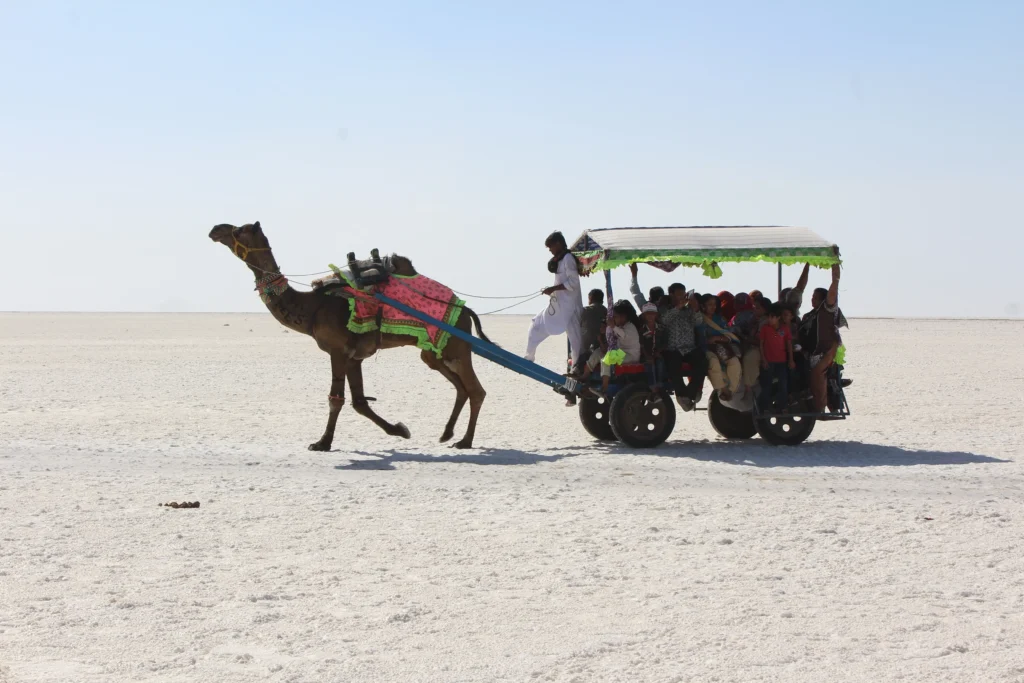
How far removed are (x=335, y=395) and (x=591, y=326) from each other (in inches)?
115

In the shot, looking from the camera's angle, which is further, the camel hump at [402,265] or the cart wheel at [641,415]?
the camel hump at [402,265]

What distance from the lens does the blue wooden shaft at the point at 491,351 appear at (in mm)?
13859

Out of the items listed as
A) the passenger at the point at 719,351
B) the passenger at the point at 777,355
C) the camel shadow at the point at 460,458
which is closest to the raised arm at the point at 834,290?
the passenger at the point at 777,355

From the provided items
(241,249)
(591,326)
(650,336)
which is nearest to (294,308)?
(241,249)

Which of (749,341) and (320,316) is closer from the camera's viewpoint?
(320,316)

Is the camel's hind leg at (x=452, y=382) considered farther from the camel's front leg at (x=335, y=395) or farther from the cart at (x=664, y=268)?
the camel's front leg at (x=335, y=395)

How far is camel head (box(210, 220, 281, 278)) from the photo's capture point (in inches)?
543

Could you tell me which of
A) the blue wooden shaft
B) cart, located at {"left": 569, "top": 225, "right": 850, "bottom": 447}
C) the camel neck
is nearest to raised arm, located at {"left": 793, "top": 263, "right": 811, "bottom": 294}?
cart, located at {"left": 569, "top": 225, "right": 850, "bottom": 447}

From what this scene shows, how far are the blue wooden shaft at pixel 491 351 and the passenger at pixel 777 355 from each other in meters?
2.16

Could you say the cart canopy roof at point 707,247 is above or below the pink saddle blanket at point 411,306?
above

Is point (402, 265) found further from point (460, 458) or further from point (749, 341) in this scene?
point (749, 341)

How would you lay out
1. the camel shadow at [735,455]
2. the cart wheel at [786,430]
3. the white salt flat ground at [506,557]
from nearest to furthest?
1. the white salt flat ground at [506,557]
2. the camel shadow at [735,455]
3. the cart wheel at [786,430]

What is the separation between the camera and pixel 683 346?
14.0 metres

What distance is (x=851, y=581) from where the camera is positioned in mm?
8047
